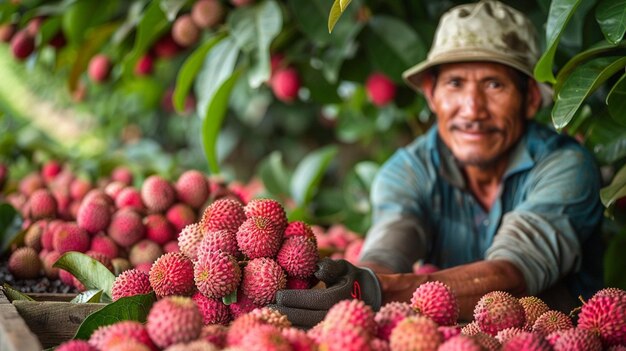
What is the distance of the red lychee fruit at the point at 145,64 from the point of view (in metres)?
3.07

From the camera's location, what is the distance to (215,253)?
1.22 meters

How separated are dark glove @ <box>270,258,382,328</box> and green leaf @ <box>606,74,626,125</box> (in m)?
0.71

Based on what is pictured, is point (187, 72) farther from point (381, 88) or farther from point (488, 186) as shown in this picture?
point (488, 186)

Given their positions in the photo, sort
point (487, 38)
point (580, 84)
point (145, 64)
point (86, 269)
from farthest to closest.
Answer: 1. point (145, 64)
2. point (487, 38)
3. point (580, 84)
4. point (86, 269)

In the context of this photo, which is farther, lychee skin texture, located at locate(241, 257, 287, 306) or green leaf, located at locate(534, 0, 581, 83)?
green leaf, located at locate(534, 0, 581, 83)

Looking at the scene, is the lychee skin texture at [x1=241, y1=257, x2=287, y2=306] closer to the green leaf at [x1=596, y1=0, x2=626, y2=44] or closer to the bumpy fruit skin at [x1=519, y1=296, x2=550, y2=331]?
the bumpy fruit skin at [x1=519, y1=296, x2=550, y2=331]

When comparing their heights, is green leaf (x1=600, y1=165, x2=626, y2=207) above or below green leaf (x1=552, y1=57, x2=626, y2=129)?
below

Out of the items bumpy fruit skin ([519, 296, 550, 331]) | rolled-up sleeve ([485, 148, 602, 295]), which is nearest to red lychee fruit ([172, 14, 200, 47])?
rolled-up sleeve ([485, 148, 602, 295])

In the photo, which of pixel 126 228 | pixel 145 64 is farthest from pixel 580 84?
pixel 145 64

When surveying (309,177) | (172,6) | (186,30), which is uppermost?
(172,6)

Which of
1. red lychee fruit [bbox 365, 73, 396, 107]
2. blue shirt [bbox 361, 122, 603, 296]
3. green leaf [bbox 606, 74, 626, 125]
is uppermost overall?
green leaf [bbox 606, 74, 626, 125]

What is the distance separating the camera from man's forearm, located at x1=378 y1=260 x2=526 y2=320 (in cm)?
162

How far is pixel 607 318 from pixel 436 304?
0.26 m

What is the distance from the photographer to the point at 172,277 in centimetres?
123
